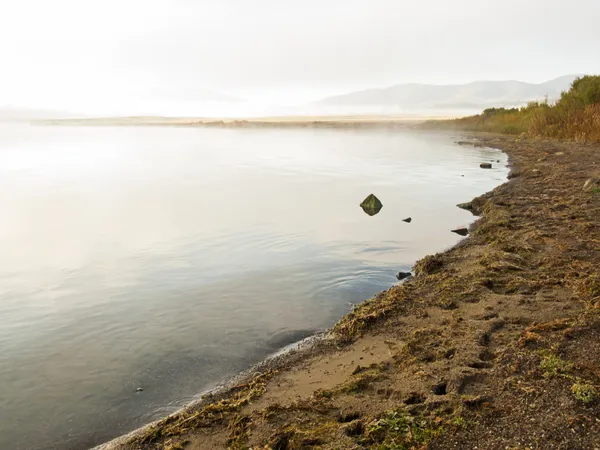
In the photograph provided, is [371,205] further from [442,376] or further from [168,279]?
[442,376]

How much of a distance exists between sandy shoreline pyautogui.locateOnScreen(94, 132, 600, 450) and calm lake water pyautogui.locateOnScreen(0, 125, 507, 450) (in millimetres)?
859

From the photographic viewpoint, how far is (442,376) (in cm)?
427

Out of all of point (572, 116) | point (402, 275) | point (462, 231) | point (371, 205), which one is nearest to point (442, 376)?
point (402, 275)

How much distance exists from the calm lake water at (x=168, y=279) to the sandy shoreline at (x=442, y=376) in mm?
859

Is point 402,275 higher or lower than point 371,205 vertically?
lower

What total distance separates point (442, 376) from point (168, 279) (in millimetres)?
6345

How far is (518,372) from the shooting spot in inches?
159

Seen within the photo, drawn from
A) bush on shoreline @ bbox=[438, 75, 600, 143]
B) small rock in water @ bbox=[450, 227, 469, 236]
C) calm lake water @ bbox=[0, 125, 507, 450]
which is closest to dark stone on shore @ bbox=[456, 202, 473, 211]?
calm lake water @ bbox=[0, 125, 507, 450]

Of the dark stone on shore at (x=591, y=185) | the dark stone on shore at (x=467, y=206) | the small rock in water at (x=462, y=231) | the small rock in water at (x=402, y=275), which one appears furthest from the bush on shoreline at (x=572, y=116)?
the small rock in water at (x=402, y=275)

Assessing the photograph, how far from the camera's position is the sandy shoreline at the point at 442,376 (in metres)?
3.40

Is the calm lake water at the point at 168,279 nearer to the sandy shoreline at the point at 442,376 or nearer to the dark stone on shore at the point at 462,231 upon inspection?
the dark stone on shore at the point at 462,231

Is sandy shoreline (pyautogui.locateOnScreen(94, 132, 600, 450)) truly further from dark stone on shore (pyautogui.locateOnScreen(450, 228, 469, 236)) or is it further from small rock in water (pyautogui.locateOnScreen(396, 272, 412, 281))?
dark stone on shore (pyautogui.locateOnScreen(450, 228, 469, 236))

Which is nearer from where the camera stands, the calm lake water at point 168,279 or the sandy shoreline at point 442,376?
the sandy shoreline at point 442,376

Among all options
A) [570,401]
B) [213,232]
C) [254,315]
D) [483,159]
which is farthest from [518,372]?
[483,159]
